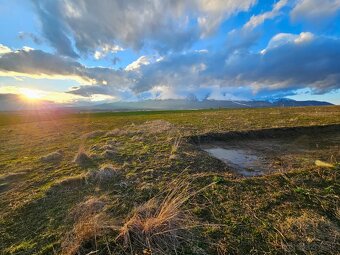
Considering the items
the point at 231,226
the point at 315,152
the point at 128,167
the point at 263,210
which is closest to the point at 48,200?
the point at 128,167

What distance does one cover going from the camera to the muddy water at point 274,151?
12.7 m

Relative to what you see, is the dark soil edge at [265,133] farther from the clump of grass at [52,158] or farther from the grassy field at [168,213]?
the clump of grass at [52,158]

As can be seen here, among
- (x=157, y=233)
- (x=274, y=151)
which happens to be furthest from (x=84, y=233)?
(x=274, y=151)

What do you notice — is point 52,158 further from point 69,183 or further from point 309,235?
point 309,235

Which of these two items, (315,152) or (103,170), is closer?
(103,170)

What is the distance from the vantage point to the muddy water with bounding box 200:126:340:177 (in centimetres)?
1268

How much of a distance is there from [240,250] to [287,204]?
2.75 meters

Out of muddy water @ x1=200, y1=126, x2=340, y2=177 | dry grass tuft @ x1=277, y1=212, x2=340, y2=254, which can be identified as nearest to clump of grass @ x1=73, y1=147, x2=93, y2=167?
muddy water @ x1=200, y1=126, x2=340, y2=177

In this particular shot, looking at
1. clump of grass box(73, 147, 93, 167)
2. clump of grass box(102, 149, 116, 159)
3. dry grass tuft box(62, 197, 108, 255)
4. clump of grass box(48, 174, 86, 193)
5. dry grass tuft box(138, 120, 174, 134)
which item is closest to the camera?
dry grass tuft box(62, 197, 108, 255)

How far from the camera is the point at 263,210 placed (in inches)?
277

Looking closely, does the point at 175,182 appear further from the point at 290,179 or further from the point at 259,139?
the point at 259,139

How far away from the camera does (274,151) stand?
16.4 meters

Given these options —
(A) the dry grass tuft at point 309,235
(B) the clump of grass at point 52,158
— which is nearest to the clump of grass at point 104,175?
(B) the clump of grass at point 52,158

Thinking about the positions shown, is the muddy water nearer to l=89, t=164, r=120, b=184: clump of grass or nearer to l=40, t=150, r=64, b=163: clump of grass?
l=89, t=164, r=120, b=184: clump of grass
